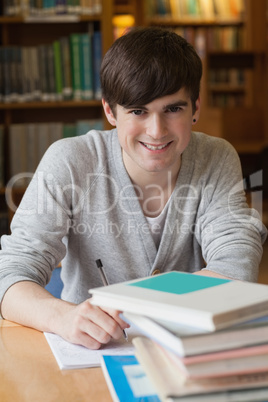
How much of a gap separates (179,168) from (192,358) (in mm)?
922

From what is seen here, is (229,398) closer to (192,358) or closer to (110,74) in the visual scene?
(192,358)

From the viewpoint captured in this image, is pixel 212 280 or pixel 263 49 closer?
pixel 212 280

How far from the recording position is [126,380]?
818mm

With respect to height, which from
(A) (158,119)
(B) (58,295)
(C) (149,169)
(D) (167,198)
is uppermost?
(A) (158,119)

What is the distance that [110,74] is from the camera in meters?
1.34

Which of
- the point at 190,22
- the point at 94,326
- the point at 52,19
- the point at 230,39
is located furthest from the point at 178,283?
the point at 230,39

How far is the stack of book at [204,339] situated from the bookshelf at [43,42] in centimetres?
249

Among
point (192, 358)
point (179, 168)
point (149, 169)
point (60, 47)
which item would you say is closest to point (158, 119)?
point (149, 169)

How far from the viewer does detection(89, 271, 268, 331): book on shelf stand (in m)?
0.68

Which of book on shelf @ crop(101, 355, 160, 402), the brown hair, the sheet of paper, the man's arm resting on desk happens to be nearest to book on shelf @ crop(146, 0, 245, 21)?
the brown hair

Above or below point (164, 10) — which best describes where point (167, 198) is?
below

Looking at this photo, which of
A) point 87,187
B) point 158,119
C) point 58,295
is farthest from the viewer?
point 58,295

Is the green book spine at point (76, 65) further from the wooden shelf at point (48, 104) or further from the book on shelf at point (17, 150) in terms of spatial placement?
the book on shelf at point (17, 150)

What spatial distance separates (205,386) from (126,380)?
17cm
